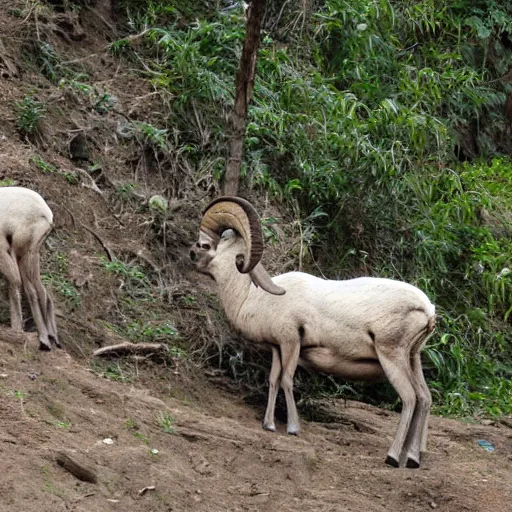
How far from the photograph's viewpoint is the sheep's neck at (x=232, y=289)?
10.4m

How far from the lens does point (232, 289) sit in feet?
34.4

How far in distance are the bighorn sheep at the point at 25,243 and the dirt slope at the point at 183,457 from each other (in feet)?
0.88

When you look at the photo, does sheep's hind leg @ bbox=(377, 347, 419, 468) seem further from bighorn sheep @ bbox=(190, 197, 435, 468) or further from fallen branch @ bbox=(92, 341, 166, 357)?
fallen branch @ bbox=(92, 341, 166, 357)

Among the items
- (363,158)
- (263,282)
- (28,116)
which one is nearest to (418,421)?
(263,282)

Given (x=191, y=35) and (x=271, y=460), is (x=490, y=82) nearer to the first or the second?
(x=191, y=35)

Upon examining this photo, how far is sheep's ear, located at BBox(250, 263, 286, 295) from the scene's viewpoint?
9.84 metres

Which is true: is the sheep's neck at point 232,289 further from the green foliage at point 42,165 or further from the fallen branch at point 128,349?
the green foliage at point 42,165

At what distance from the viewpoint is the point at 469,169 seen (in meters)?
16.4

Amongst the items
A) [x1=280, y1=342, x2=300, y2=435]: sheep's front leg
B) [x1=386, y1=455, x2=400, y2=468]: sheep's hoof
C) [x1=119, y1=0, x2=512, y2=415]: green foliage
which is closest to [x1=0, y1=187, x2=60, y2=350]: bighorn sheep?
[x1=280, y1=342, x2=300, y2=435]: sheep's front leg

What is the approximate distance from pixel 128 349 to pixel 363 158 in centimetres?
446

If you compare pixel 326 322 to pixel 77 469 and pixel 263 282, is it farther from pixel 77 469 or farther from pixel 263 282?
pixel 77 469

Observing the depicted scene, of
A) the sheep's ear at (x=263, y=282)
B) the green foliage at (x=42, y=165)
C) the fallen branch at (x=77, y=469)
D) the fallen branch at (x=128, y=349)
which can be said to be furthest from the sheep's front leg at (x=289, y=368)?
the green foliage at (x=42, y=165)

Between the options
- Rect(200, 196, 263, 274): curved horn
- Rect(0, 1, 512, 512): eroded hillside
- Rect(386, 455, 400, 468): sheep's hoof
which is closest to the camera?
Rect(0, 1, 512, 512): eroded hillside

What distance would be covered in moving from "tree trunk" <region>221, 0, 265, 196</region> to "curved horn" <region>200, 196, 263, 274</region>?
1.68 m
